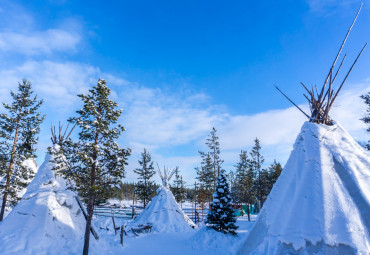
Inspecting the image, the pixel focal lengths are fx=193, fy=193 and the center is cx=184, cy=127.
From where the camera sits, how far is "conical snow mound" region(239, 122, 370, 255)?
5.00 meters

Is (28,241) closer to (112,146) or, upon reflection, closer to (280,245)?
(112,146)

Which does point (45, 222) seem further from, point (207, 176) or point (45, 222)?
point (207, 176)

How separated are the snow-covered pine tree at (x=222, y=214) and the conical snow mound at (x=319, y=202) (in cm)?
656

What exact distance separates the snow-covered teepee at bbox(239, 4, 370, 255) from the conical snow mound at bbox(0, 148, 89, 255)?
8974 mm

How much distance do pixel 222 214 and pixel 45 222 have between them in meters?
10.5

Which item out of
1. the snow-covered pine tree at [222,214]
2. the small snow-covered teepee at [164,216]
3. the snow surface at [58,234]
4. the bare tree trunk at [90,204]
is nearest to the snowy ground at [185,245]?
the snow surface at [58,234]

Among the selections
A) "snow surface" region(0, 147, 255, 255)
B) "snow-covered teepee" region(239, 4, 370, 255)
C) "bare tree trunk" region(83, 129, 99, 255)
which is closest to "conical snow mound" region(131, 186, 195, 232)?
"snow surface" region(0, 147, 255, 255)

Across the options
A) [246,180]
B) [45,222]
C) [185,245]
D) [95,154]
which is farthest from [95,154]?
[246,180]

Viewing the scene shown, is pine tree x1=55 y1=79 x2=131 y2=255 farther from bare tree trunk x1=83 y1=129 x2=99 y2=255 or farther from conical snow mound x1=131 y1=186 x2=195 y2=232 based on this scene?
→ conical snow mound x1=131 y1=186 x2=195 y2=232

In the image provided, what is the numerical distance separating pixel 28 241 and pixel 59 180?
13.1 ft

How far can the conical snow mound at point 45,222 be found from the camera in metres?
8.92

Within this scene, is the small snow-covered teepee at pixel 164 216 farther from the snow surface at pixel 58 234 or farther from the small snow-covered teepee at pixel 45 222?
the small snow-covered teepee at pixel 45 222

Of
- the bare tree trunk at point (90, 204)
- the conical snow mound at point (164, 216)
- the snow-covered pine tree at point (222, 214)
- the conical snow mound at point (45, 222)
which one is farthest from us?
the conical snow mound at point (164, 216)

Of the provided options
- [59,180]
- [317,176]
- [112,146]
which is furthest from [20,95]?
[317,176]
